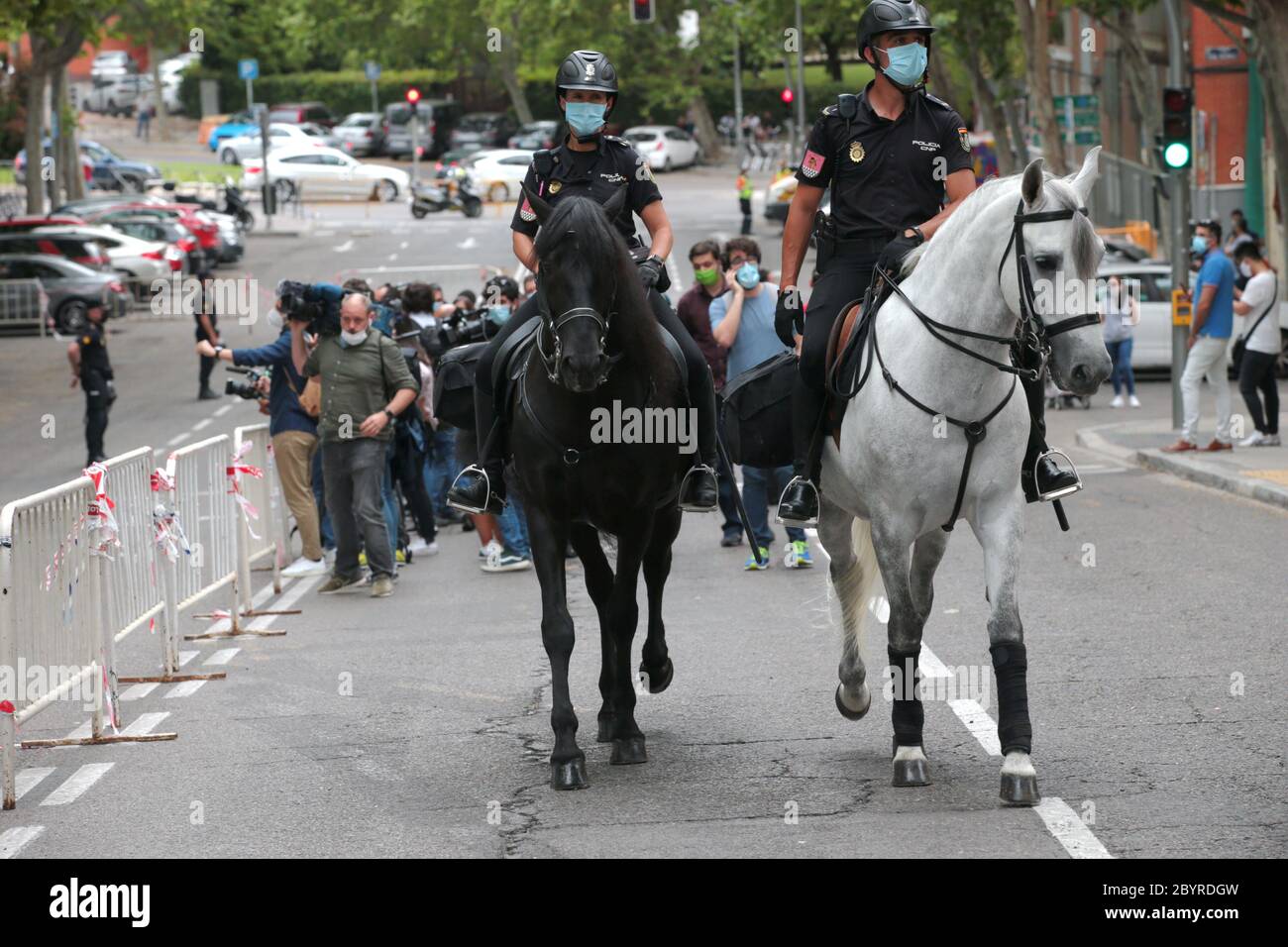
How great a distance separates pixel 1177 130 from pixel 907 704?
1637cm

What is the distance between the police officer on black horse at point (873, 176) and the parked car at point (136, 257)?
36.7 metres

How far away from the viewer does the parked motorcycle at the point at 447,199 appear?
205ft

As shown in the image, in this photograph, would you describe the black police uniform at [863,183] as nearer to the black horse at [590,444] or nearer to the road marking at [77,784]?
the black horse at [590,444]

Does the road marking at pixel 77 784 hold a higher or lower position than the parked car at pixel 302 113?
lower

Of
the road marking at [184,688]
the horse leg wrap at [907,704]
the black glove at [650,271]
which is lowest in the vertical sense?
the road marking at [184,688]

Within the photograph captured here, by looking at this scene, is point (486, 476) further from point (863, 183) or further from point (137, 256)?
point (137, 256)

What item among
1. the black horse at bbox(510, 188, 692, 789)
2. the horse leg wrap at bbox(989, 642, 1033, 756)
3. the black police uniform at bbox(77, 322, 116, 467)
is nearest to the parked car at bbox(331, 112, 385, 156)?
the black police uniform at bbox(77, 322, 116, 467)

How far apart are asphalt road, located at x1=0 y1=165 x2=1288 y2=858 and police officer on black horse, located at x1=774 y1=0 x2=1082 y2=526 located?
1289 millimetres

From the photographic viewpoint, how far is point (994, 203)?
738 centimetres

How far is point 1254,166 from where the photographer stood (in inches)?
1587

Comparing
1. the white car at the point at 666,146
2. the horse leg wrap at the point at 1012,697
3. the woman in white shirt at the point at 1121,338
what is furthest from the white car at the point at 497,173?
the horse leg wrap at the point at 1012,697

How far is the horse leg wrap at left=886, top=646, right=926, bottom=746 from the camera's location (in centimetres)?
785
